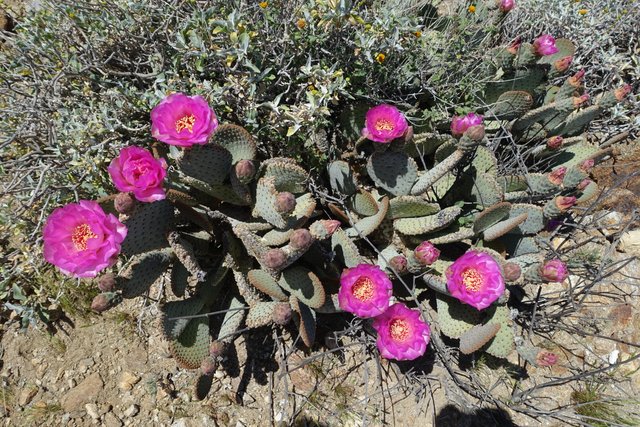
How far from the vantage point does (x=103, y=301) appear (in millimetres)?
1695

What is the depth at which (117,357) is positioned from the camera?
8.21 feet

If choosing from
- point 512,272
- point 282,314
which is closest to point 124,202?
point 282,314

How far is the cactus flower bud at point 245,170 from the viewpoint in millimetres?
1860

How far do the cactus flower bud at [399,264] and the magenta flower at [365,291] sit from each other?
0.52ft

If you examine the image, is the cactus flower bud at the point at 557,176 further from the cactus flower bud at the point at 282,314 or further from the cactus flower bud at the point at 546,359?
the cactus flower bud at the point at 282,314

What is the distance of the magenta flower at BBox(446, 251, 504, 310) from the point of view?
205cm

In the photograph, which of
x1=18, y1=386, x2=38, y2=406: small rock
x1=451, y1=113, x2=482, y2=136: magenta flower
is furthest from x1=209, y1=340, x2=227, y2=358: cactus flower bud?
x1=451, y1=113, x2=482, y2=136: magenta flower

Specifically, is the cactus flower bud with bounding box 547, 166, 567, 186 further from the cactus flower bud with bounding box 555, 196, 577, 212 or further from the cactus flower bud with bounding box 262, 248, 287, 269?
the cactus flower bud with bounding box 262, 248, 287, 269

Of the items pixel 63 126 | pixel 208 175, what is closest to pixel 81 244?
pixel 208 175

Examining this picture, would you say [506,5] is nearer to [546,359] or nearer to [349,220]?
[349,220]

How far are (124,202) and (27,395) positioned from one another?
1.59 meters

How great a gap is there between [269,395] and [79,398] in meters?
1.06

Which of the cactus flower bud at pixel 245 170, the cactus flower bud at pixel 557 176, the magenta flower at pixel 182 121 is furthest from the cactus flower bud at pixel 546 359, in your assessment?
the magenta flower at pixel 182 121

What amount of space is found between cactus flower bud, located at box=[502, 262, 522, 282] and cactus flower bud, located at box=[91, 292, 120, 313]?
5.97ft
